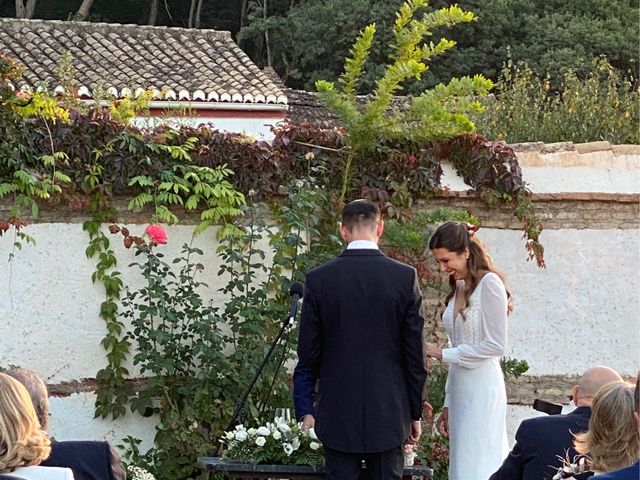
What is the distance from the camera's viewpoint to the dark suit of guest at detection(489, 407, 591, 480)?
4664mm

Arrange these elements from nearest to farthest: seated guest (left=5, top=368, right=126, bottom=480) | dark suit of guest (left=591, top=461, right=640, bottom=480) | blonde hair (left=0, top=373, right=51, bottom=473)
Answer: dark suit of guest (left=591, top=461, right=640, bottom=480), blonde hair (left=0, top=373, right=51, bottom=473), seated guest (left=5, top=368, right=126, bottom=480)

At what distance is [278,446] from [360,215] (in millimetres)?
1274

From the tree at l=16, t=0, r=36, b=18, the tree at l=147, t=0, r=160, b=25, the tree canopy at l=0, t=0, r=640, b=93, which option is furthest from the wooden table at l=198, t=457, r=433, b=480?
the tree at l=147, t=0, r=160, b=25

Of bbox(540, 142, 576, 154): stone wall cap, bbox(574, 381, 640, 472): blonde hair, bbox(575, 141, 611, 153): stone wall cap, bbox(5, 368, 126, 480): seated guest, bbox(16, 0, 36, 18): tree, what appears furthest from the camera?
bbox(16, 0, 36, 18): tree

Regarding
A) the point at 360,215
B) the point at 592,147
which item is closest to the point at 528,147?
the point at 592,147

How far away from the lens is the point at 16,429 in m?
3.65

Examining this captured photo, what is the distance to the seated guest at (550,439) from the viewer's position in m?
4.67

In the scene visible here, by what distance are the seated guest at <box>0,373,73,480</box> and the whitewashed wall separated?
167 inches

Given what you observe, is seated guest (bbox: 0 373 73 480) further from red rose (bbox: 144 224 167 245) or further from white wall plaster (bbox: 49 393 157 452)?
white wall plaster (bbox: 49 393 157 452)

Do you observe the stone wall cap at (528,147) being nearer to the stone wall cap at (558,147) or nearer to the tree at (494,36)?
the stone wall cap at (558,147)

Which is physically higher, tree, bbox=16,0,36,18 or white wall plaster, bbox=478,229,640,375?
tree, bbox=16,0,36,18

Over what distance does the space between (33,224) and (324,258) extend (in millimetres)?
2069

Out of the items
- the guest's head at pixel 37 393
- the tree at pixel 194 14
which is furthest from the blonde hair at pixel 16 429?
the tree at pixel 194 14

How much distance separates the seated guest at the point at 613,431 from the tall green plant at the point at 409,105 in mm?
4700
